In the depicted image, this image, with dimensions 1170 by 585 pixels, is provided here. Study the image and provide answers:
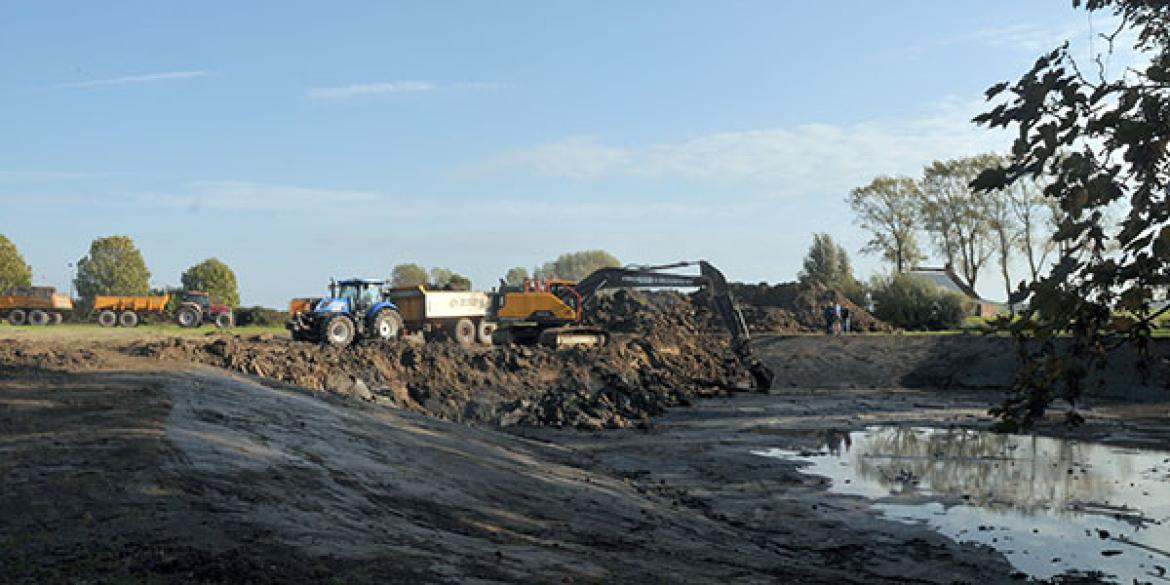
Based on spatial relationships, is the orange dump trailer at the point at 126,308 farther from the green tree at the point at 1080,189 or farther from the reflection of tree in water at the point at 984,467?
the green tree at the point at 1080,189

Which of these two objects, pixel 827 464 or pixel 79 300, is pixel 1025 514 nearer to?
pixel 827 464

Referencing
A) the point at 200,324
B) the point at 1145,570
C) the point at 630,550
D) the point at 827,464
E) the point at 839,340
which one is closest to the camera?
the point at 630,550

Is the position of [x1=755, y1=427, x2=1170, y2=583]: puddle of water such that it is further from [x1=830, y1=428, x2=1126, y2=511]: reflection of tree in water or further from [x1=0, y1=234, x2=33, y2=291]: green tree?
[x1=0, y1=234, x2=33, y2=291]: green tree

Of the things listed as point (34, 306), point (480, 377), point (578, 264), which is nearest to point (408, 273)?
point (578, 264)

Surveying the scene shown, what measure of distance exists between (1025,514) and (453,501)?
782 cm

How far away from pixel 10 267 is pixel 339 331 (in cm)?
6714

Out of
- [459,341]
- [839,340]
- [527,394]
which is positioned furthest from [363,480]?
[839,340]

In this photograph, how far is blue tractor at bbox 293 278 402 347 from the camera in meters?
28.5

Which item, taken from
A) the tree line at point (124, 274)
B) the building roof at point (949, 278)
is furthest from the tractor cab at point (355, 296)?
the tree line at point (124, 274)

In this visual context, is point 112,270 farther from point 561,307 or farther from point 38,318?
point 561,307

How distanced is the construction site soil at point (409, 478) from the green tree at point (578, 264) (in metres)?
82.2

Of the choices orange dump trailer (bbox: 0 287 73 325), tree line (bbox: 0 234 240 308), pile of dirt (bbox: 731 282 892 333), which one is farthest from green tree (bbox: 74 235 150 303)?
pile of dirt (bbox: 731 282 892 333)

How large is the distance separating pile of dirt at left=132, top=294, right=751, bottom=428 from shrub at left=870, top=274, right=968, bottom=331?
22483 mm

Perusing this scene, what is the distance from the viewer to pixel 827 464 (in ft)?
56.1
